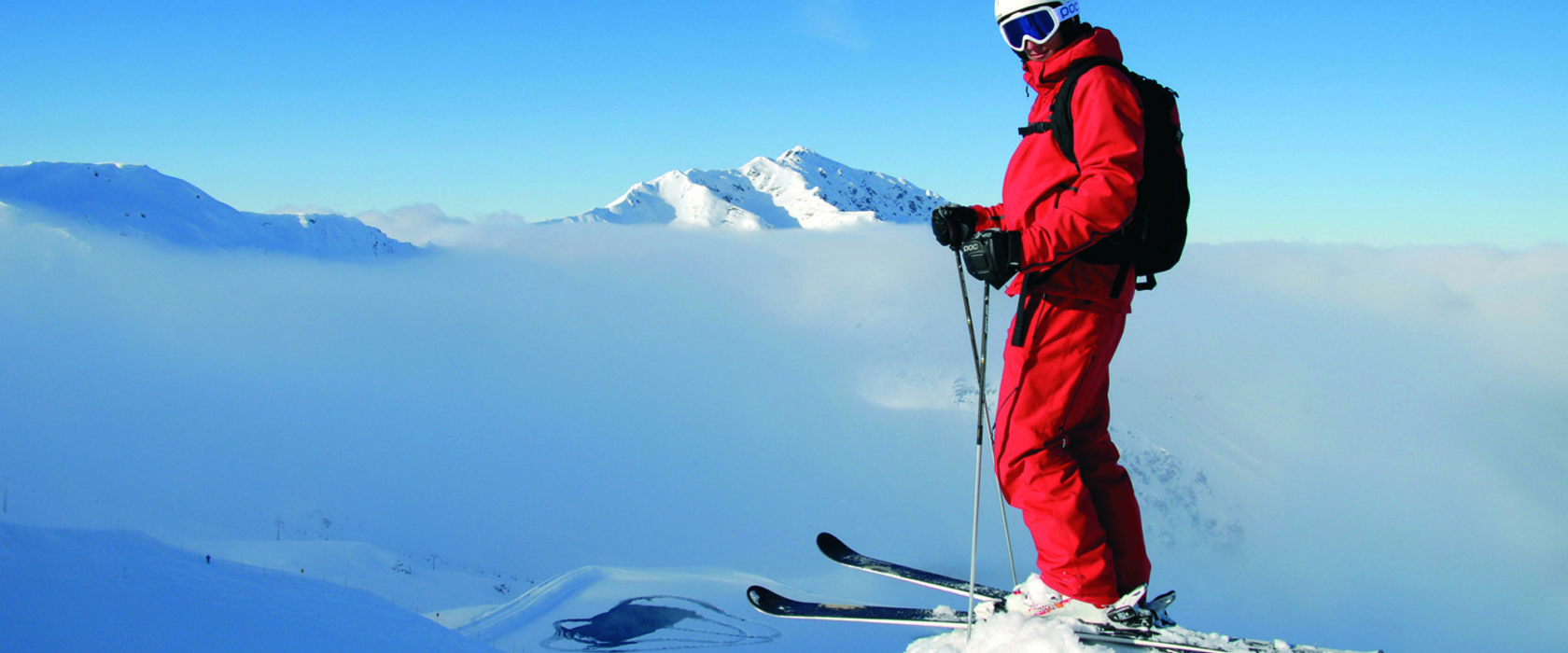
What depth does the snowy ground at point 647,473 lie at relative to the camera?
9415 mm

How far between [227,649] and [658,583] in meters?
16.2

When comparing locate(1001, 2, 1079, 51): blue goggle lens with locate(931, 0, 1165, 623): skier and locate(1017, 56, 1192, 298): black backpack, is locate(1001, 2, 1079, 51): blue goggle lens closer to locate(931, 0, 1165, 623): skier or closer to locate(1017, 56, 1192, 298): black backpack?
locate(931, 0, 1165, 623): skier

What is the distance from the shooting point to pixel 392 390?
8131 centimetres

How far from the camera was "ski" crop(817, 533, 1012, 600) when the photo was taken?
11.6 ft

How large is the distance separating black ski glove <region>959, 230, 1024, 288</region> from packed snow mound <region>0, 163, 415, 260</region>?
162 metres

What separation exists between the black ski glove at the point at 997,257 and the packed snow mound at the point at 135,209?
530ft

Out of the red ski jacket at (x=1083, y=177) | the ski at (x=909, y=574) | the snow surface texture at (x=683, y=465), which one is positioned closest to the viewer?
the red ski jacket at (x=1083, y=177)

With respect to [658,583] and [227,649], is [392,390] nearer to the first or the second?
[658,583]

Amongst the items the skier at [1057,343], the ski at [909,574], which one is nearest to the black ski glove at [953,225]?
the skier at [1057,343]

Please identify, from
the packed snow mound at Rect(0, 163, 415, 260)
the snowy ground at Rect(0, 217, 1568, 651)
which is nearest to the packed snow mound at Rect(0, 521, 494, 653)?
the snowy ground at Rect(0, 217, 1568, 651)

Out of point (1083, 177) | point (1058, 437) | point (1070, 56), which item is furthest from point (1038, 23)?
point (1058, 437)

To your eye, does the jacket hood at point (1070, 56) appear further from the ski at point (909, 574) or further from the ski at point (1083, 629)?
the ski at point (909, 574)

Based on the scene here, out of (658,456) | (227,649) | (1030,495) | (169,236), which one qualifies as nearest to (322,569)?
(227,649)

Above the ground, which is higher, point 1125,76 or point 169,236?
point 169,236
